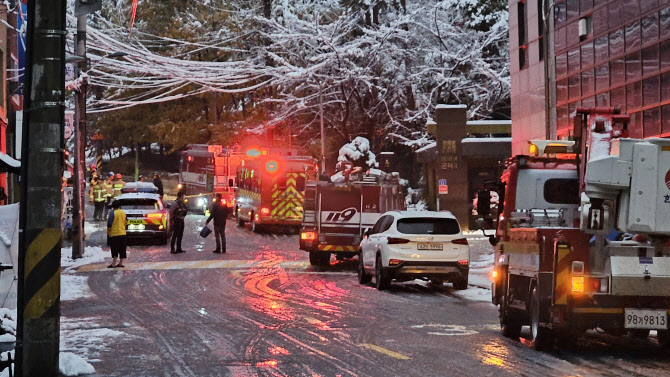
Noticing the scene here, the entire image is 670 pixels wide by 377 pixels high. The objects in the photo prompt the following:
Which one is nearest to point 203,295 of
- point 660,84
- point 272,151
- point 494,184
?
point 494,184

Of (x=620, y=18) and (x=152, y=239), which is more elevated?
(x=620, y=18)

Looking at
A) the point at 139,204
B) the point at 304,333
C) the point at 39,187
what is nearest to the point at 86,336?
the point at 304,333

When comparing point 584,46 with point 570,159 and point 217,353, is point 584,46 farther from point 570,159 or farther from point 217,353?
point 217,353

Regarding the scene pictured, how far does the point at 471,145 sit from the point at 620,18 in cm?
1550

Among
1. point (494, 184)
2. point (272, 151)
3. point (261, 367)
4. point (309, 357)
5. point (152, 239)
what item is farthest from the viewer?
point (272, 151)

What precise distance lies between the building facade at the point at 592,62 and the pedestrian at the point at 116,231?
35.5 feet

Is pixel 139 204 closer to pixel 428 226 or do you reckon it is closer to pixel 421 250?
pixel 428 226

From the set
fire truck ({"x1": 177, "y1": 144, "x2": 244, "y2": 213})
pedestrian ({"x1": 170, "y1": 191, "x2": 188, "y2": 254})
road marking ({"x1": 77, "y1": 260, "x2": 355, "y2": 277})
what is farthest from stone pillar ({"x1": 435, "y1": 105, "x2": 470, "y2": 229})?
road marking ({"x1": 77, "y1": 260, "x2": 355, "y2": 277})

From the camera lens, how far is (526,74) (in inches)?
1540

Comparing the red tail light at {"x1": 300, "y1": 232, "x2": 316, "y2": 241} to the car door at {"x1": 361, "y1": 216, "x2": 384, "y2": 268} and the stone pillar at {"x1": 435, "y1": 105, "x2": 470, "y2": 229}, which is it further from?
the stone pillar at {"x1": 435, "y1": 105, "x2": 470, "y2": 229}

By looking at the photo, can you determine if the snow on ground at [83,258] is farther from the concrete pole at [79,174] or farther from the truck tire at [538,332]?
the truck tire at [538,332]

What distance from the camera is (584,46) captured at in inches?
1275

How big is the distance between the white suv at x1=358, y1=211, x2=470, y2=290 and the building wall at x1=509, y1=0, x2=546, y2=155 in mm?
15665

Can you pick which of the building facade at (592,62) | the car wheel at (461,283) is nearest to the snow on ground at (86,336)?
the car wheel at (461,283)
